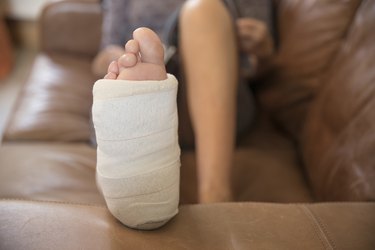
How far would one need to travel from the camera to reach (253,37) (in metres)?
1.01

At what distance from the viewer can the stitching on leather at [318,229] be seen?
51 cm

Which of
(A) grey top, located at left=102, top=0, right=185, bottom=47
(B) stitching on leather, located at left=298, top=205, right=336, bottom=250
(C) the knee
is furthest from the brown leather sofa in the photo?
(C) the knee

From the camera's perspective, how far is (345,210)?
57cm

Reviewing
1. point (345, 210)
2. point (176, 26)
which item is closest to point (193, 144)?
point (176, 26)

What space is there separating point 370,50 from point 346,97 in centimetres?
10

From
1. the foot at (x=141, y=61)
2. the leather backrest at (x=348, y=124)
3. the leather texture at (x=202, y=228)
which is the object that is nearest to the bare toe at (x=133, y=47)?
the foot at (x=141, y=61)

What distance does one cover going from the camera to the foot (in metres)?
0.48

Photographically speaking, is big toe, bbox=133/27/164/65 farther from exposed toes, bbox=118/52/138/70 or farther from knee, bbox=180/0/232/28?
knee, bbox=180/0/232/28

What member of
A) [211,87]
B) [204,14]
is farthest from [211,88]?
[204,14]

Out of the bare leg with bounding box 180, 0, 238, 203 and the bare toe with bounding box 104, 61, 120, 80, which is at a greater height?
the bare toe with bounding box 104, 61, 120, 80

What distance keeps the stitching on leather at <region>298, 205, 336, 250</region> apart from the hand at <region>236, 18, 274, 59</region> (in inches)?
20.3

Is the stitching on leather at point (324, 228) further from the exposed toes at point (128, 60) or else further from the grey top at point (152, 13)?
the grey top at point (152, 13)

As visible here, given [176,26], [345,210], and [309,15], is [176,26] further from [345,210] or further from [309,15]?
[345,210]

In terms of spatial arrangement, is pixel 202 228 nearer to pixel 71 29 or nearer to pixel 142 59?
pixel 142 59
